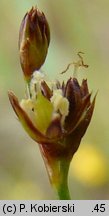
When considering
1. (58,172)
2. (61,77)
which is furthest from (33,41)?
(58,172)

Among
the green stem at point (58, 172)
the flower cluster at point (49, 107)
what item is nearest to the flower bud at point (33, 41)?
the flower cluster at point (49, 107)

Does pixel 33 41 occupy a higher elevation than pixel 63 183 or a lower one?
higher

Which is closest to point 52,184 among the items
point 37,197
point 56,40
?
point 37,197

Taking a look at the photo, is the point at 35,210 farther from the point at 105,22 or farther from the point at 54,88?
the point at 105,22

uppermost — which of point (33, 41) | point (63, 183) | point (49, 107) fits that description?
point (33, 41)

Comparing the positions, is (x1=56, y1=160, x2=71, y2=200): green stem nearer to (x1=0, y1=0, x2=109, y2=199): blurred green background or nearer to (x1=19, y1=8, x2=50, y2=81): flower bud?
(x1=0, y1=0, x2=109, y2=199): blurred green background

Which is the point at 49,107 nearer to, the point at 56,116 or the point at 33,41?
the point at 56,116
